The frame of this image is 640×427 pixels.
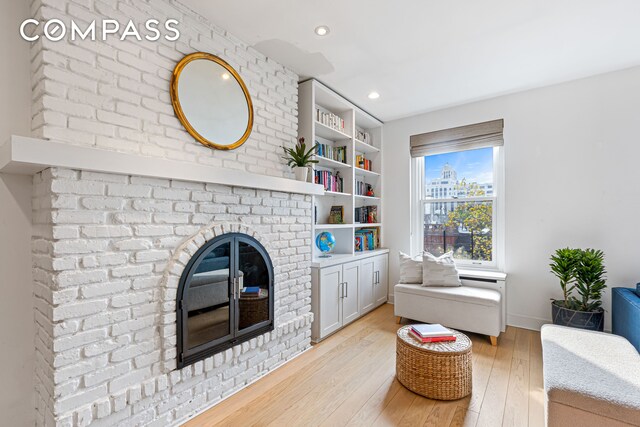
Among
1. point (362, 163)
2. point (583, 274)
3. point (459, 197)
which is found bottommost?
point (583, 274)

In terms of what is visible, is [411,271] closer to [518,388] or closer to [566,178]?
[518,388]

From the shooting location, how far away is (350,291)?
3.34 metres

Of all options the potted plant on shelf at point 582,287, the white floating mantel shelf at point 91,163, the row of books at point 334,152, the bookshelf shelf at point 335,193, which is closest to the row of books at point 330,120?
the row of books at point 334,152

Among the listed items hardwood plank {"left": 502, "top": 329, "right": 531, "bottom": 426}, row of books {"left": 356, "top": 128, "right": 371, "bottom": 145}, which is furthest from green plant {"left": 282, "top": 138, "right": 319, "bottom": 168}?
hardwood plank {"left": 502, "top": 329, "right": 531, "bottom": 426}

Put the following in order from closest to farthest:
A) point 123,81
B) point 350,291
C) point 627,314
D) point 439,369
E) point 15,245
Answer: point 15,245 → point 123,81 → point 439,369 → point 627,314 → point 350,291

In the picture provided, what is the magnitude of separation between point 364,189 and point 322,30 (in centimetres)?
225

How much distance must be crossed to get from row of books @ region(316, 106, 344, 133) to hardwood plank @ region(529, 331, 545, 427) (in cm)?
292

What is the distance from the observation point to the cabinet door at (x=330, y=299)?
2.92m

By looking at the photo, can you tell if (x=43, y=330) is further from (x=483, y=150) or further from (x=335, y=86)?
(x=483, y=150)

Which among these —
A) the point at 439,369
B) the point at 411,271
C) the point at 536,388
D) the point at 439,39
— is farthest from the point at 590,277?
the point at 439,39

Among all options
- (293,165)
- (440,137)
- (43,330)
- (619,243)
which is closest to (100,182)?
(43,330)

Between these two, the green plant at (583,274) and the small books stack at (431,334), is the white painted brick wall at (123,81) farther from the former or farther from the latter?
the green plant at (583,274)

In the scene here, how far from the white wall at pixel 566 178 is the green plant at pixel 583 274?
27 cm

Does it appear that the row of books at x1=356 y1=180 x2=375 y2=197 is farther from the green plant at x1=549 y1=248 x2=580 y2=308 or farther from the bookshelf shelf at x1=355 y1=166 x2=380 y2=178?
the green plant at x1=549 y1=248 x2=580 y2=308
